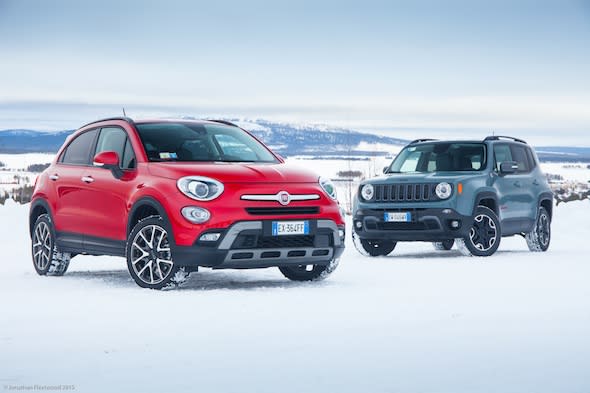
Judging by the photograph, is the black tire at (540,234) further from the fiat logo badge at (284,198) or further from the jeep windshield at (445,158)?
the fiat logo badge at (284,198)

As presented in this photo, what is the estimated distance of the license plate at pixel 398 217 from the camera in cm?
1653

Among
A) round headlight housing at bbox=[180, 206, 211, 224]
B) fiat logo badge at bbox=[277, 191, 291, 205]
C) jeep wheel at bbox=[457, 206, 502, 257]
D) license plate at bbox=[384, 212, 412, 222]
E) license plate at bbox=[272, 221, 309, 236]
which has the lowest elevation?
jeep wheel at bbox=[457, 206, 502, 257]

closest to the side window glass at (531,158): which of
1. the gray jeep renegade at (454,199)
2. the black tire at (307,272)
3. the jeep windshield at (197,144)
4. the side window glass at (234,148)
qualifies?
the gray jeep renegade at (454,199)

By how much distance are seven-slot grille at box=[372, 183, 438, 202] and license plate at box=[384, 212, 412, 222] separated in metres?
0.25

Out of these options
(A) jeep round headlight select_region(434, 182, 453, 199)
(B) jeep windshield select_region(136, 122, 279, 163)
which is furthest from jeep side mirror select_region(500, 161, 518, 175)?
(B) jeep windshield select_region(136, 122, 279, 163)

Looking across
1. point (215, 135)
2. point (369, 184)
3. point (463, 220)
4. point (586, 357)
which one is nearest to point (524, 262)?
point (463, 220)

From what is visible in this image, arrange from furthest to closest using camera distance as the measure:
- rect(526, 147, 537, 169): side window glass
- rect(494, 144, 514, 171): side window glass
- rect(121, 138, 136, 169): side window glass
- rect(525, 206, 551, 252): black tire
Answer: rect(526, 147, 537, 169): side window glass < rect(525, 206, 551, 252): black tire < rect(494, 144, 514, 171): side window glass < rect(121, 138, 136, 169): side window glass

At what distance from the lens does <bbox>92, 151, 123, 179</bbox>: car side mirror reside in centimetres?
1171

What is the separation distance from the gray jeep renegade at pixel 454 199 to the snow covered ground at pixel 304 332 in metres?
2.08

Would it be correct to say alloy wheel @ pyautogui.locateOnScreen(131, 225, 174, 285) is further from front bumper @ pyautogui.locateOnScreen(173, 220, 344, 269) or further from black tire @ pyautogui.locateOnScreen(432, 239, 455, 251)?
black tire @ pyautogui.locateOnScreen(432, 239, 455, 251)

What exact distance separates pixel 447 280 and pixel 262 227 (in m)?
2.81

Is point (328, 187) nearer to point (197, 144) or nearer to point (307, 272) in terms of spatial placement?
point (307, 272)

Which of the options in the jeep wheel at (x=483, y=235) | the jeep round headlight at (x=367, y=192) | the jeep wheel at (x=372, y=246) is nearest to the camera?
the jeep wheel at (x=483, y=235)

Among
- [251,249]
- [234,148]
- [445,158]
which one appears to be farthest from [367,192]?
[251,249]
